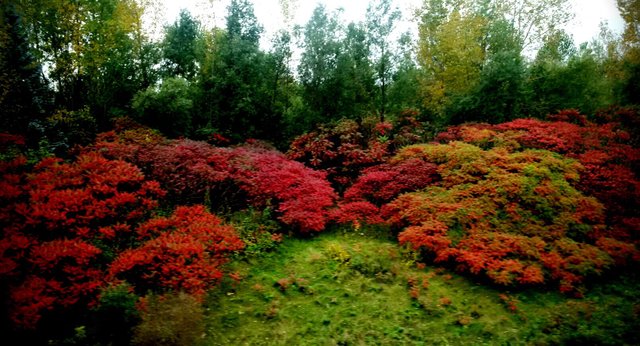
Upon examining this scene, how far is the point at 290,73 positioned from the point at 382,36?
5.75m

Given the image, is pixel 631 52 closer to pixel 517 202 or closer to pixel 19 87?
pixel 517 202

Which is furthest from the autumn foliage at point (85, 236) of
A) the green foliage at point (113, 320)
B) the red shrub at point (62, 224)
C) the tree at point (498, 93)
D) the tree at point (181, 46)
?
the tree at point (181, 46)

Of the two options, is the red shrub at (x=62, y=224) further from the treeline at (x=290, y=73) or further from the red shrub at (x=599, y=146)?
the red shrub at (x=599, y=146)

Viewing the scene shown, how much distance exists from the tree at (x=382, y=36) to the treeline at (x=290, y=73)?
0.06 metres

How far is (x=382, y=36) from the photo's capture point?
17.3m

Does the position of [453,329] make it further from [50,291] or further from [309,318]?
[50,291]

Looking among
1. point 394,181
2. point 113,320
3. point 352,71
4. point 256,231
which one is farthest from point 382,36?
point 113,320

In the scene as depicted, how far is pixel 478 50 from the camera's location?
17875 mm

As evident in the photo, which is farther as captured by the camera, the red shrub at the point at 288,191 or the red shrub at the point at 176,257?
the red shrub at the point at 288,191

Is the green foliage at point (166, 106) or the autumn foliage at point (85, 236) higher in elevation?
the green foliage at point (166, 106)

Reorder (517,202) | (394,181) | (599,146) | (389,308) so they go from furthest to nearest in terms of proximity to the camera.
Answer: (599,146), (394,181), (517,202), (389,308)

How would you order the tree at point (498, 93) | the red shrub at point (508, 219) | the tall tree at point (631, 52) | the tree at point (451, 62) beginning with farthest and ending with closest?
the tree at point (451, 62), the tall tree at point (631, 52), the tree at point (498, 93), the red shrub at point (508, 219)

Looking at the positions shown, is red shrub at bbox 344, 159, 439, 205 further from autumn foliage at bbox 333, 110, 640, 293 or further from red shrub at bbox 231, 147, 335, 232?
red shrub at bbox 231, 147, 335, 232

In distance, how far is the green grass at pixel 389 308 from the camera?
5680mm
